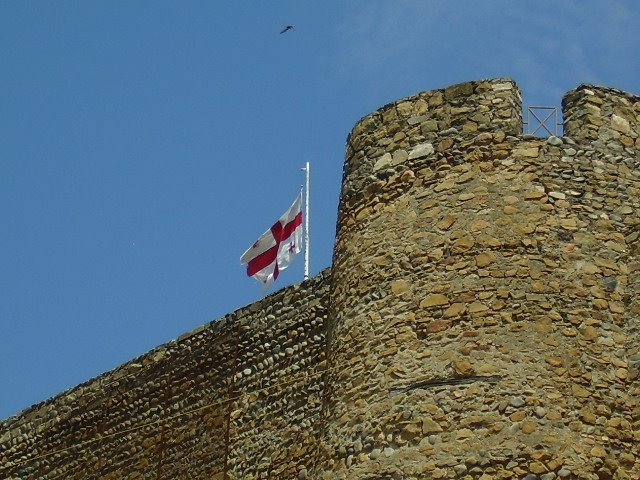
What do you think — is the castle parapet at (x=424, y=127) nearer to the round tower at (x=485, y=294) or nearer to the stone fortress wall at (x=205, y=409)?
the round tower at (x=485, y=294)

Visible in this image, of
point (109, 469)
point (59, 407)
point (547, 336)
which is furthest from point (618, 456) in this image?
point (59, 407)

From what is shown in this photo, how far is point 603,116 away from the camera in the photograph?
1460 cm

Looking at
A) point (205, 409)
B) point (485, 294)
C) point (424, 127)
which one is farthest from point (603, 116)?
point (205, 409)

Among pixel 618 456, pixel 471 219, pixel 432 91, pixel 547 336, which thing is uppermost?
pixel 432 91

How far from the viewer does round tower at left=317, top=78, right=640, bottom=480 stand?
515 inches

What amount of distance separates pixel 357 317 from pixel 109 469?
5.30 m

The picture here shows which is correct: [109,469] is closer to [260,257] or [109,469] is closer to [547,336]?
[260,257]

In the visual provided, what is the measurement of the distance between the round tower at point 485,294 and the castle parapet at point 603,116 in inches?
0.4

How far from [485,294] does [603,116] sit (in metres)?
1.86

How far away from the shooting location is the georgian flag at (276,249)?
19.4 m

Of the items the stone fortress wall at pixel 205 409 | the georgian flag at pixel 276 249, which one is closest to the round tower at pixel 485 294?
the stone fortress wall at pixel 205 409

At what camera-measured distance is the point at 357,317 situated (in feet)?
46.8

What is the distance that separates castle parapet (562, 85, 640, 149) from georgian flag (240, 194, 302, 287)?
5200mm

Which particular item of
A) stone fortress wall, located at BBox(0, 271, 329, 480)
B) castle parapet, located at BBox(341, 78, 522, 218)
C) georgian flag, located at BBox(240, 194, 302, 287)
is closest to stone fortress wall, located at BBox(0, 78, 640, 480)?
castle parapet, located at BBox(341, 78, 522, 218)
